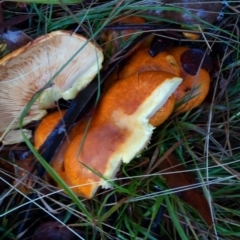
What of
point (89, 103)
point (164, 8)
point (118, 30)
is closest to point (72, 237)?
point (89, 103)

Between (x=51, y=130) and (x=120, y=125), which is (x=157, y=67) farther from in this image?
(x=51, y=130)

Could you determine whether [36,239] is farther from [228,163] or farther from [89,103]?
[228,163]

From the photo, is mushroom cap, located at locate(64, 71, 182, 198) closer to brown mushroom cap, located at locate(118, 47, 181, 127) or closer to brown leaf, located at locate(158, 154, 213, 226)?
brown mushroom cap, located at locate(118, 47, 181, 127)

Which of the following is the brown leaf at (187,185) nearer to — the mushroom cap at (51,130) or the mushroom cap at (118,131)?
the mushroom cap at (118,131)

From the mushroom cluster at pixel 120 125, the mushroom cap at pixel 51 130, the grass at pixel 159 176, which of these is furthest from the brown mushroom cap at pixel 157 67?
the mushroom cap at pixel 51 130

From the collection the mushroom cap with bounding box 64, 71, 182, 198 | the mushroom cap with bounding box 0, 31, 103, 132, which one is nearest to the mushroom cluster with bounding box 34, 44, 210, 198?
the mushroom cap with bounding box 64, 71, 182, 198

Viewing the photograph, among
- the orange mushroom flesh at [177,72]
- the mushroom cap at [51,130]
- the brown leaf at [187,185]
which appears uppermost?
the orange mushroom flesh at [177,72]
